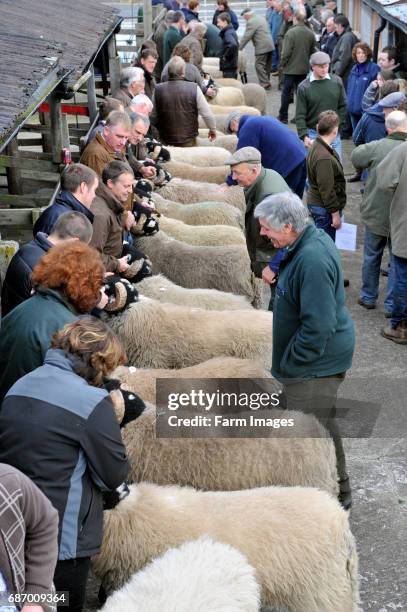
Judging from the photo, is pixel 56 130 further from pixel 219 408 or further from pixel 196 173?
pixel 219 408

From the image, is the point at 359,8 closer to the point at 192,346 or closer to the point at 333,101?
the point at 333,101

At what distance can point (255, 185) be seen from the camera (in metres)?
6.36

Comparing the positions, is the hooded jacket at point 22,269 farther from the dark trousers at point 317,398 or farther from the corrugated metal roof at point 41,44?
the dark trousers at point 317,398

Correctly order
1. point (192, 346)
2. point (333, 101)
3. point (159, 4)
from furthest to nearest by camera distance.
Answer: point (159, 4)
point (333, 101)
point (192, 346)

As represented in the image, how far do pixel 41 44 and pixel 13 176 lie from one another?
9.17ft

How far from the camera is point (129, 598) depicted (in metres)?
3.05

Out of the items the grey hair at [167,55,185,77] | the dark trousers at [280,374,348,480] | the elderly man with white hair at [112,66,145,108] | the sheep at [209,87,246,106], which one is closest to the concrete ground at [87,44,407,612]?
the dark trousers at [280,374,348,480]

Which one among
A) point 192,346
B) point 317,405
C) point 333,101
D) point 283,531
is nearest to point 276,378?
point 317,405

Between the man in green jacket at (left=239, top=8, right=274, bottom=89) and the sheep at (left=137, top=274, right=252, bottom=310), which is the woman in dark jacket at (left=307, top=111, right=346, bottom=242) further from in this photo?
the man in green jacket at (left=239, top=8, right=274, bottom=89)

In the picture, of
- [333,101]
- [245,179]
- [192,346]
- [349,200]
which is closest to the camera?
[192,346]

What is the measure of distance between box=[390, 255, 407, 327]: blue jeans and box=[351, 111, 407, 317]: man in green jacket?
0.20 metres

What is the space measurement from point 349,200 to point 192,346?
6.56m

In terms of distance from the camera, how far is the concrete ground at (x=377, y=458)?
4.43 meters

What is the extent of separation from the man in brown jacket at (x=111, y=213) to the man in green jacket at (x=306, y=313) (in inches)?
66.0
